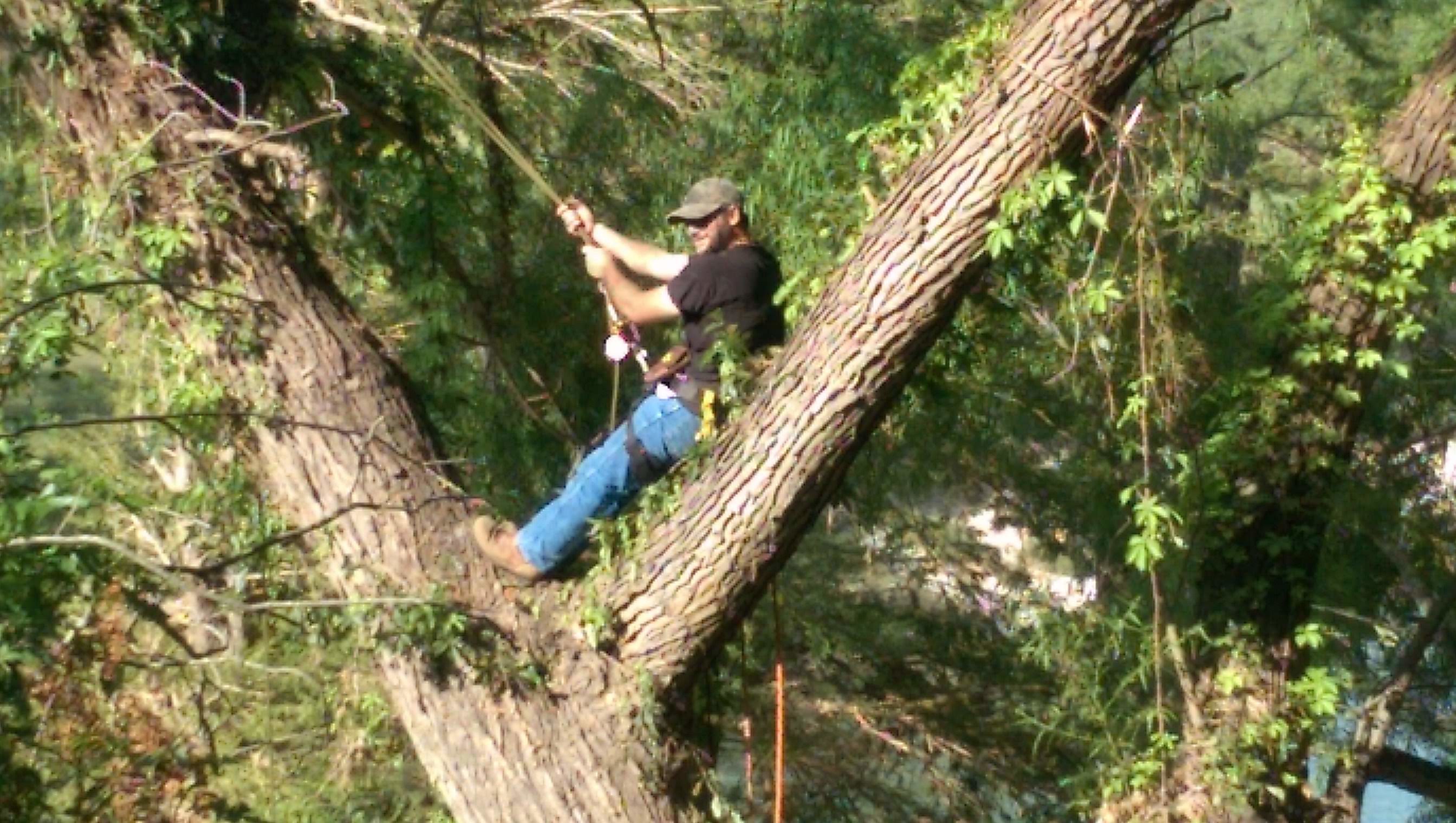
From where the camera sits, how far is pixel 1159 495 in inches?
238

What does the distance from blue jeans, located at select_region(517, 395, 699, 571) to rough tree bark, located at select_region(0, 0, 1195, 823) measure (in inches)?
5.8

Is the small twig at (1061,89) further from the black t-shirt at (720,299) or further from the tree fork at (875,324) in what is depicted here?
the black t-shirt at (720,299)

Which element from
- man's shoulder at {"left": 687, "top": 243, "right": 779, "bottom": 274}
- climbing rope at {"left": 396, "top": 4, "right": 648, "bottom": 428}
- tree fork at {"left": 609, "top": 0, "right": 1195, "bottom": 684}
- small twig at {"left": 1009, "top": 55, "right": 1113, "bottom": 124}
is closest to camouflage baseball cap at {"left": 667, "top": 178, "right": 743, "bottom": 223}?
man's shoulder at {"left": 687, "top": 243, "right": 779, "bottom": 274}

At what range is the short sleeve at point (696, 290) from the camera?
18.1ft

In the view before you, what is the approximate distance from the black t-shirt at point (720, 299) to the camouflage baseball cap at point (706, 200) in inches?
6.2

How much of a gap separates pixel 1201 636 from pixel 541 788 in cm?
247

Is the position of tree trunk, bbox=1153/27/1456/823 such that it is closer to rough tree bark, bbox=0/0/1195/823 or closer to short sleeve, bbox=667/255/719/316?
rough tree bark, bbox=0/0/1195/823

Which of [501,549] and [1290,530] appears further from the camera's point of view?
[1290,530]

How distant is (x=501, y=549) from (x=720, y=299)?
902 mm

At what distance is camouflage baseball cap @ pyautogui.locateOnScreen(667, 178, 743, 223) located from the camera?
225 inches

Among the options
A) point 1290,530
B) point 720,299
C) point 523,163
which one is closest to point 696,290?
point 720,299

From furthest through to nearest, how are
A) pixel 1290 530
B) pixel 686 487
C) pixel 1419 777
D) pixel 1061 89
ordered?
1. pixel 1419 777
2. pixel 1290 530
3. pixel 686 487
4. pixel 1061 89

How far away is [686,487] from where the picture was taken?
515cm

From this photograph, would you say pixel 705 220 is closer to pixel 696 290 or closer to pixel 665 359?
pixel 696 290
